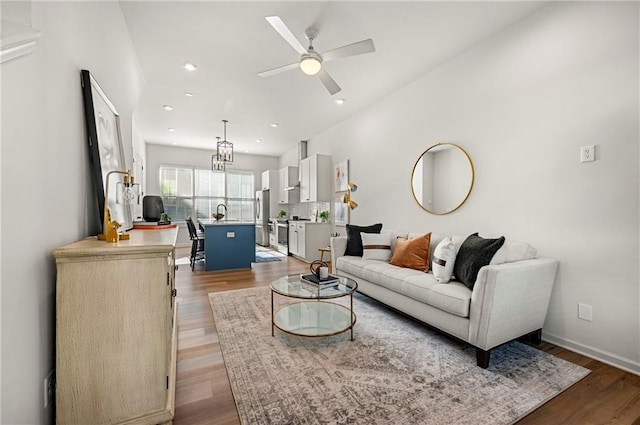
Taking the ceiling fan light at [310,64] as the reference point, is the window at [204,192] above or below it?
below

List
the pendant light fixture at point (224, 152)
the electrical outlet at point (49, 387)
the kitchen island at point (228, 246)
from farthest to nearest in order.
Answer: the pendant light fixture at point (224, 152), the kitchen island at point (228, 246), the electrical outlet at point (49, 387)

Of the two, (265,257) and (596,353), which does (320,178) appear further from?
(596,353)

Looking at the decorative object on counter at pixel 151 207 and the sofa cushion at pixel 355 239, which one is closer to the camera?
the decorative object on counter at pixel 151 207

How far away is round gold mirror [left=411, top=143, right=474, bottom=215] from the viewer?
3.12 meters

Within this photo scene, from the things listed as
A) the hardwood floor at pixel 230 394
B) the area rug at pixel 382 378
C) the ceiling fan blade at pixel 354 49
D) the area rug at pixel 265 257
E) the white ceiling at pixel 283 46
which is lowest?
the hardwood floor at pixel 230 394

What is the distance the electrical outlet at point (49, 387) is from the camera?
3.95 ft

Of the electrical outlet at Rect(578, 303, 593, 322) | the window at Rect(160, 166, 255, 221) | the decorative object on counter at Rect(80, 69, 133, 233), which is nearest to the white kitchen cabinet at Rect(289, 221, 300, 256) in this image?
the window at Rect(160, 166, 255, 221)

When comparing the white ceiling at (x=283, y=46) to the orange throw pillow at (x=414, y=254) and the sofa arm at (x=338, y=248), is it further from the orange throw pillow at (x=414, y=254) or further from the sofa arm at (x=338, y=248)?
the sofa arm at (x=338, y=248)

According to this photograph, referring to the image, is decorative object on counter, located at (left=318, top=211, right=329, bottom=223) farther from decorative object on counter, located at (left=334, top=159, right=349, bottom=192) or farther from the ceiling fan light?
the ceiling fan light

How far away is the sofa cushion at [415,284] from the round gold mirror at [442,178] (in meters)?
1.02

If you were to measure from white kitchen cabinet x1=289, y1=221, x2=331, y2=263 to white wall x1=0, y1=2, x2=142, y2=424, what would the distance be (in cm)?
416

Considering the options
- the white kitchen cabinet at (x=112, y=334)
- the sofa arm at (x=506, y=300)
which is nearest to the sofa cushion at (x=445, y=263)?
the sofa arm at (x=506, y=300)

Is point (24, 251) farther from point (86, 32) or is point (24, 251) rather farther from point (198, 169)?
point (198, 169)

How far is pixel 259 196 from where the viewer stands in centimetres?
832
